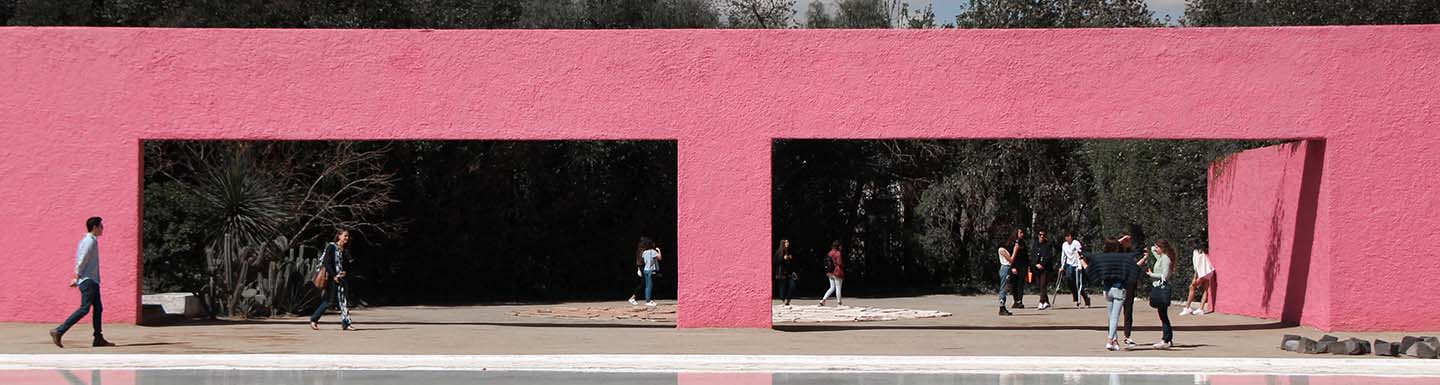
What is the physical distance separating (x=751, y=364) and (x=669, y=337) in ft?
10.6

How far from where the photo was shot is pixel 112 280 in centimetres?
1812

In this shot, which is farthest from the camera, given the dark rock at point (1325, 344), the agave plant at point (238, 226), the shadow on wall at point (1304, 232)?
the agave plant at point (238, 226)

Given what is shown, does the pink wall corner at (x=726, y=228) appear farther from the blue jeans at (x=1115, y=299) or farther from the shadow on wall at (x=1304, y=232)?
the shadow on wall at (x=1304, y=232)

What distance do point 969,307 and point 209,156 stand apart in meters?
12.7

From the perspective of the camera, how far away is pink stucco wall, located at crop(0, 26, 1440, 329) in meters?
17.6

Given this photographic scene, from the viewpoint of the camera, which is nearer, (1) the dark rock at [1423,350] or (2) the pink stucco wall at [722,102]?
(1) the dark rock at [1423,350]

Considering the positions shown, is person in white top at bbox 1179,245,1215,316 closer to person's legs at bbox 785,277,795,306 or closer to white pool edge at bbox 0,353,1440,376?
person's legs at bbox 785,277,795,306

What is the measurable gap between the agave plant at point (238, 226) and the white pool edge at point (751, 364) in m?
7.49

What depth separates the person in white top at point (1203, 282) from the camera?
23.2m

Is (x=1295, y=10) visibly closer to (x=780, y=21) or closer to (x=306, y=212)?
(x=780, y=21)

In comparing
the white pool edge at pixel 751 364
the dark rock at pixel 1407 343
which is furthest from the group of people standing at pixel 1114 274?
the dark rock at pixel 1407 343

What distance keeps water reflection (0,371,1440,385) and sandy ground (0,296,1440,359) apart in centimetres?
175

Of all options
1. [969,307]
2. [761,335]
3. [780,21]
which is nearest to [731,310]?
[761,335]

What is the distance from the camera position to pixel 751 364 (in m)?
13.9
